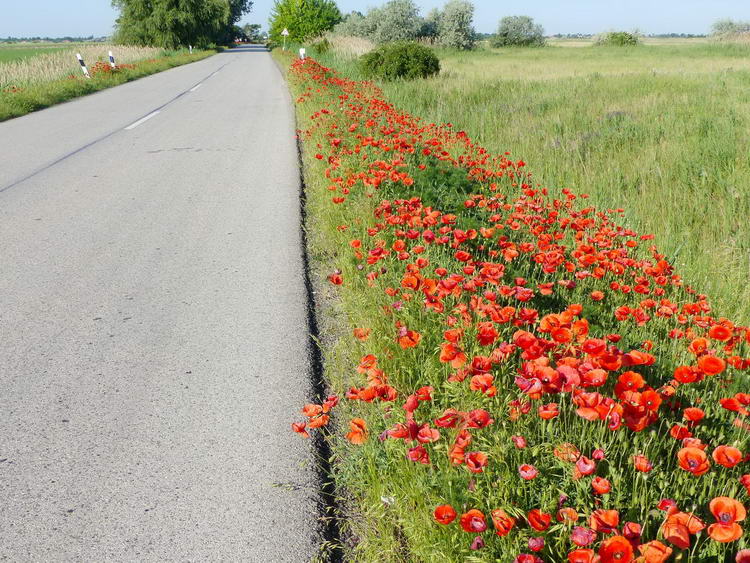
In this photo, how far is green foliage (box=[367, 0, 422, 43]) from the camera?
38.5 m

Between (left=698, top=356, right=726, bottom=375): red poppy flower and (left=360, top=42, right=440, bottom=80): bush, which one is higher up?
(left=360, top=42, right=440, bottom=80): bush

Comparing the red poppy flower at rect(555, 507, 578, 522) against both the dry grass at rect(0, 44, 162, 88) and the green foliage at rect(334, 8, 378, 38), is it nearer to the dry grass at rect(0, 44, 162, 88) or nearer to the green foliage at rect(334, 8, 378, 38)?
the dry grass at rect(0, 44, 162, 88)

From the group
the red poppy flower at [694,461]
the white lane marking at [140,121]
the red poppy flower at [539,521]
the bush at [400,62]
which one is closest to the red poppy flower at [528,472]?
the red poppy flower at [539,521]

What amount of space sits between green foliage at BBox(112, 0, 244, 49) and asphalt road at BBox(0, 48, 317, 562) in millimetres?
52292

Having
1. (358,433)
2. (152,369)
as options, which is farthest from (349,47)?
(358,433)

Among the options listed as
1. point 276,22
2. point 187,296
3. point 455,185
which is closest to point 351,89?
point 455,185

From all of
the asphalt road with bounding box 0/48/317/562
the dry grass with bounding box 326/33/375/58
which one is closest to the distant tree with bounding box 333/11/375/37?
the dry grass with bounding box 326/33/375/58

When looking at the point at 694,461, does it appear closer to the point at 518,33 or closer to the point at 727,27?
the point at 518,33

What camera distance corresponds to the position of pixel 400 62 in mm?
16344

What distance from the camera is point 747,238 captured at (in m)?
4.50

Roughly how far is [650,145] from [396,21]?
35.7 metres

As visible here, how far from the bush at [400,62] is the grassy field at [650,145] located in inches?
89.7

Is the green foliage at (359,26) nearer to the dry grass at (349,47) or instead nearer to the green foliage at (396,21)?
the green foliage at (396,21)

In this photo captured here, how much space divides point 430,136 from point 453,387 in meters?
5.98
